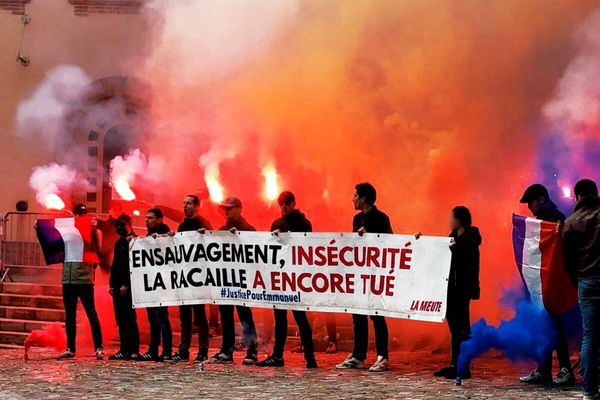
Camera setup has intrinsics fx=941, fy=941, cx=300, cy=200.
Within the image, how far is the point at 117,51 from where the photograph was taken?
1875cm

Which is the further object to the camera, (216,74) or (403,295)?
(216,74)

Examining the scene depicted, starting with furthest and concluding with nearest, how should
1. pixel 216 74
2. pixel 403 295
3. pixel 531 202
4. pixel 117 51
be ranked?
pixel 117 51, pixel 216 74, pixel 403 295, pixel 531 202

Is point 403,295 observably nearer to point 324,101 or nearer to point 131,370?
point 131,370

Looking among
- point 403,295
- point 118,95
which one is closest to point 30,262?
point 118,95

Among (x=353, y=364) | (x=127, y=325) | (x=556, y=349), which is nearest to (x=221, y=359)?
(x=127, y=325)

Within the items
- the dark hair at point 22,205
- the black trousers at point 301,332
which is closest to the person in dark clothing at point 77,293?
the black trousers at point 301,332

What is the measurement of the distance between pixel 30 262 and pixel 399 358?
30.7ft

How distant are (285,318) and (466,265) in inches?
90.6

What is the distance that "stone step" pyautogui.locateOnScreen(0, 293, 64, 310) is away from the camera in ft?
48.0

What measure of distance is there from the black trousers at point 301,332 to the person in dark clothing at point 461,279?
1645mm

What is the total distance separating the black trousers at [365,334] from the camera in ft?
32.9

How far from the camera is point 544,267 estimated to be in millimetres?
8758

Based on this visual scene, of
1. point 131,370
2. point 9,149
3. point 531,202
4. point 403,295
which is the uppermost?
point 9,149

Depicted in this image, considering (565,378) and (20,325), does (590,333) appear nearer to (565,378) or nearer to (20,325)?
(565,378)
